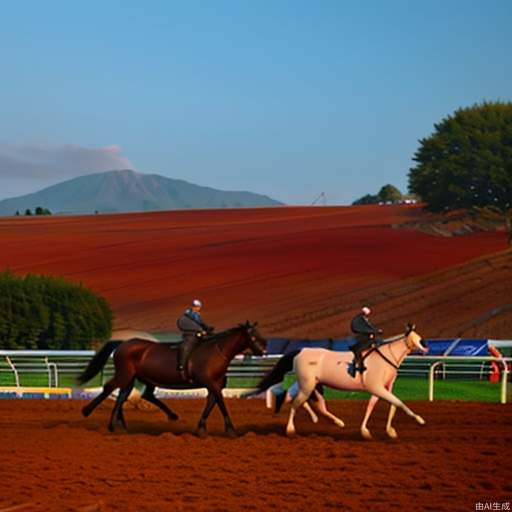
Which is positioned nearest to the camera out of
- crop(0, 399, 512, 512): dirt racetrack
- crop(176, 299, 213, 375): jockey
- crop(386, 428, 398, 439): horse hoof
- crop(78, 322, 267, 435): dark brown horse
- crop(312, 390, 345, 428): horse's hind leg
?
crop(0, 399, 512, 512): dirt racetrack

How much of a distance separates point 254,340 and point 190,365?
948 mm

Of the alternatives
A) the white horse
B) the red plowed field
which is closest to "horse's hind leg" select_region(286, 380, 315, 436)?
the white horse

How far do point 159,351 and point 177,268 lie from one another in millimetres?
38296

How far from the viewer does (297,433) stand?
45.8 feet

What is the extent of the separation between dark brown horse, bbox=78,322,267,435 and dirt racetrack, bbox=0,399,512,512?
1.50 feet

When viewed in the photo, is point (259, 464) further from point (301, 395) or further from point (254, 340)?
point (254, 340)

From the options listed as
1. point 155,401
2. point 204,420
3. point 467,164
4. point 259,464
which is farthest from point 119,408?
point 467,164

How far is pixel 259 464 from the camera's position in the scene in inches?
458

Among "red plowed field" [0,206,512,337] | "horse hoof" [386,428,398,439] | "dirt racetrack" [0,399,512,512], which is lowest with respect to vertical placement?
"dirt racetrack" [0,399,512,512]

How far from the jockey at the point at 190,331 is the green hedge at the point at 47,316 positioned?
17.8 meters

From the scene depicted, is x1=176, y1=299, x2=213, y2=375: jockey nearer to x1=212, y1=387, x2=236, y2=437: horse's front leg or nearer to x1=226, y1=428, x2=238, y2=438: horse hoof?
x1=212, y1=387, x2=236, y2=437: horse's front leg

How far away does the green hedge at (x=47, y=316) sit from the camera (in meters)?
31.1

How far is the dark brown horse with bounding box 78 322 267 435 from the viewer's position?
45.4 feet

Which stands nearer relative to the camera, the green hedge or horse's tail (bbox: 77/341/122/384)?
horse's tail (bbox: 77/341/122/384)
